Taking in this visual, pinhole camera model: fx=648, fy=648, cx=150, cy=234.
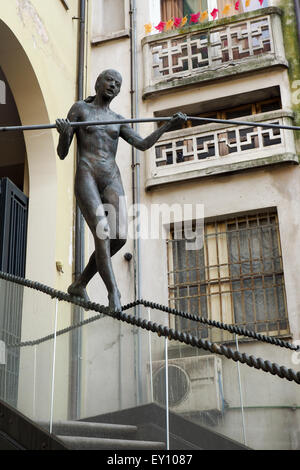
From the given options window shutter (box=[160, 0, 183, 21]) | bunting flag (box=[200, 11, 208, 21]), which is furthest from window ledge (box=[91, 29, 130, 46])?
bunting flag (box=[200, 11, 208, 21])

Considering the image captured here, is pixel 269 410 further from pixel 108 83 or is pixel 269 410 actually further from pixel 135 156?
pixel 135 156

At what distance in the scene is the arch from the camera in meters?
8.74

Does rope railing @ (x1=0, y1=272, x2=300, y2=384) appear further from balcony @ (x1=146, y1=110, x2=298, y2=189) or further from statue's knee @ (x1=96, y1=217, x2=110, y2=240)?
balcony @ (x1=146, y1=110, x2=298, y2=189)

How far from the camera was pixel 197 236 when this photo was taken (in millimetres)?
9508

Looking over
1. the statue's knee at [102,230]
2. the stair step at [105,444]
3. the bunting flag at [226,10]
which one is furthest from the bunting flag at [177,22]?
the stair step at [105,444]

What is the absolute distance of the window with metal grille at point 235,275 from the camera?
876 cm

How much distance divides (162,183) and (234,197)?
3.64 ft

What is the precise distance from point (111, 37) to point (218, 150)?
3.05 m

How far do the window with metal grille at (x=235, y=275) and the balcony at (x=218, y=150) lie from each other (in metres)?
0.81

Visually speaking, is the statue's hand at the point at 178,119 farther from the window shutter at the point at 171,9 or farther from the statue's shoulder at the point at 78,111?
the window shutter at the point at 171,9

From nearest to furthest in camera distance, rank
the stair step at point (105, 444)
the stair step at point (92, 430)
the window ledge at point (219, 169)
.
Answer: the stair step at point (105, 444) < the stair step at point (92, 430) < the window ledge at point (219, 169)

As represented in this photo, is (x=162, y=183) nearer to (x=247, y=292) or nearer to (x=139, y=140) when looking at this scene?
(x=247, y=292)

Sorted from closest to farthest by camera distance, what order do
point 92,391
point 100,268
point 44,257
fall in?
1. point 92,391
2. point 100,268
3. point 44,257
